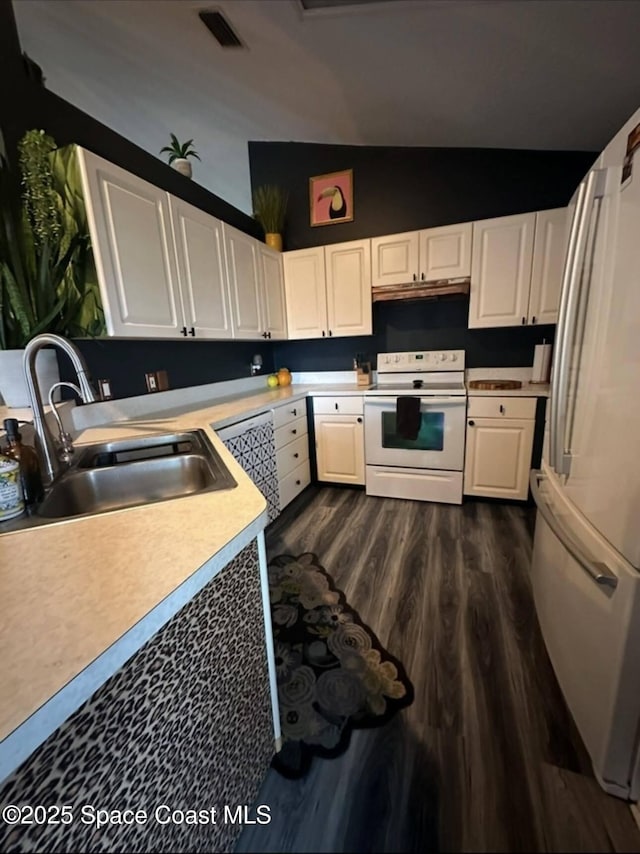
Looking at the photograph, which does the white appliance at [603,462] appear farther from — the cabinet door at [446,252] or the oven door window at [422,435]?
the cabinet door at [446,252]

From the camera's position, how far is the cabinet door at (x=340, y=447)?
8.61 feet

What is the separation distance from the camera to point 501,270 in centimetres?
231

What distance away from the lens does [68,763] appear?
0.40 metres

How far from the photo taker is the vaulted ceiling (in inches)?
46.3

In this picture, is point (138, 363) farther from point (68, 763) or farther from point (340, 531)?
→ point (68, 763)

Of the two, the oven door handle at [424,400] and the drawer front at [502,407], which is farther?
the oven door handle at [424,400]

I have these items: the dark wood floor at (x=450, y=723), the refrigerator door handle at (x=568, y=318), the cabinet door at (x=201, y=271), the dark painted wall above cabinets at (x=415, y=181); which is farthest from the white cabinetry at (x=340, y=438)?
the refrigerator door handle at (x=568, y=318)

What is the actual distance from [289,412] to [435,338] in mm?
1366

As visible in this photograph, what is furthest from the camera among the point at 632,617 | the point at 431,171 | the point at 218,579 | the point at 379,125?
the point at 431,171

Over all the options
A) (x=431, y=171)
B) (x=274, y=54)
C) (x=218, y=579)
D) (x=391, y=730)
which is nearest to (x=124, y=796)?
(x=218, y=579)

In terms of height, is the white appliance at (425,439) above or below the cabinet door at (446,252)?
below

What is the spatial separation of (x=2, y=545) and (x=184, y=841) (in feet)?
1.97

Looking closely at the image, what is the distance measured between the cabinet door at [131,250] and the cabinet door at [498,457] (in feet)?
6.65

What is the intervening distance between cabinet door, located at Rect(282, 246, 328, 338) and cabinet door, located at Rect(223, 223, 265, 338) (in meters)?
0.41
